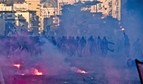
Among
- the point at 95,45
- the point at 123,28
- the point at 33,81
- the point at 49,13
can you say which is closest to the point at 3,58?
the point at 33,81

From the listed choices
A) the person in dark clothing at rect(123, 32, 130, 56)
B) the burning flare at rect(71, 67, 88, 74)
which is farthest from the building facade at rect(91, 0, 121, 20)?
the burning flare at rect(71, 67, 88, 74)

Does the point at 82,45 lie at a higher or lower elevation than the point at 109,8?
lower

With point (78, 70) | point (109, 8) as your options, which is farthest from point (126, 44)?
point (78, 70)

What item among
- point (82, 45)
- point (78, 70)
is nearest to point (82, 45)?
point (82, 45)

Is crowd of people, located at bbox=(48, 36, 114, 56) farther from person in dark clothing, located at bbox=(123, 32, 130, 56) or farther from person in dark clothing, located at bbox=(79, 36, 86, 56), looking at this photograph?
person in dark clothing, located at bbox=(123, 32, 130, 56)

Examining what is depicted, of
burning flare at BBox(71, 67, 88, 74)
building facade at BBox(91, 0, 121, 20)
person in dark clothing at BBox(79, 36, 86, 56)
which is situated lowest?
burning flare at BBox(71, 67, 88, 74)

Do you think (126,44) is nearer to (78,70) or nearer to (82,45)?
(82,45)

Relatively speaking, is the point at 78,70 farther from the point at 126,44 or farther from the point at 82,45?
the point at 126,44

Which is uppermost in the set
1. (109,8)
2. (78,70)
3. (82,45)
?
(109,8)

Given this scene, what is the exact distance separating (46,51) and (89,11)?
1.87 ft

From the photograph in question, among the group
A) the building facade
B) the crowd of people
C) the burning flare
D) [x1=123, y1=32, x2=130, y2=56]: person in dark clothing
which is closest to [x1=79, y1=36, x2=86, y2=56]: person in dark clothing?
the crowd of people

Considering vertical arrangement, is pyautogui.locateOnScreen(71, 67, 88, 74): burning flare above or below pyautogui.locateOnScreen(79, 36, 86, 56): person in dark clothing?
below

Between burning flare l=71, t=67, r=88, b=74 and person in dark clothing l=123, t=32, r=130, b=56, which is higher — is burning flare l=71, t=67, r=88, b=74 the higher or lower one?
the lower one

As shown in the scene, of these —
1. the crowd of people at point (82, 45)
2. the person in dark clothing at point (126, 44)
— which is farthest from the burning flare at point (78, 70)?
the person in dark clothing at point (126, 44)
